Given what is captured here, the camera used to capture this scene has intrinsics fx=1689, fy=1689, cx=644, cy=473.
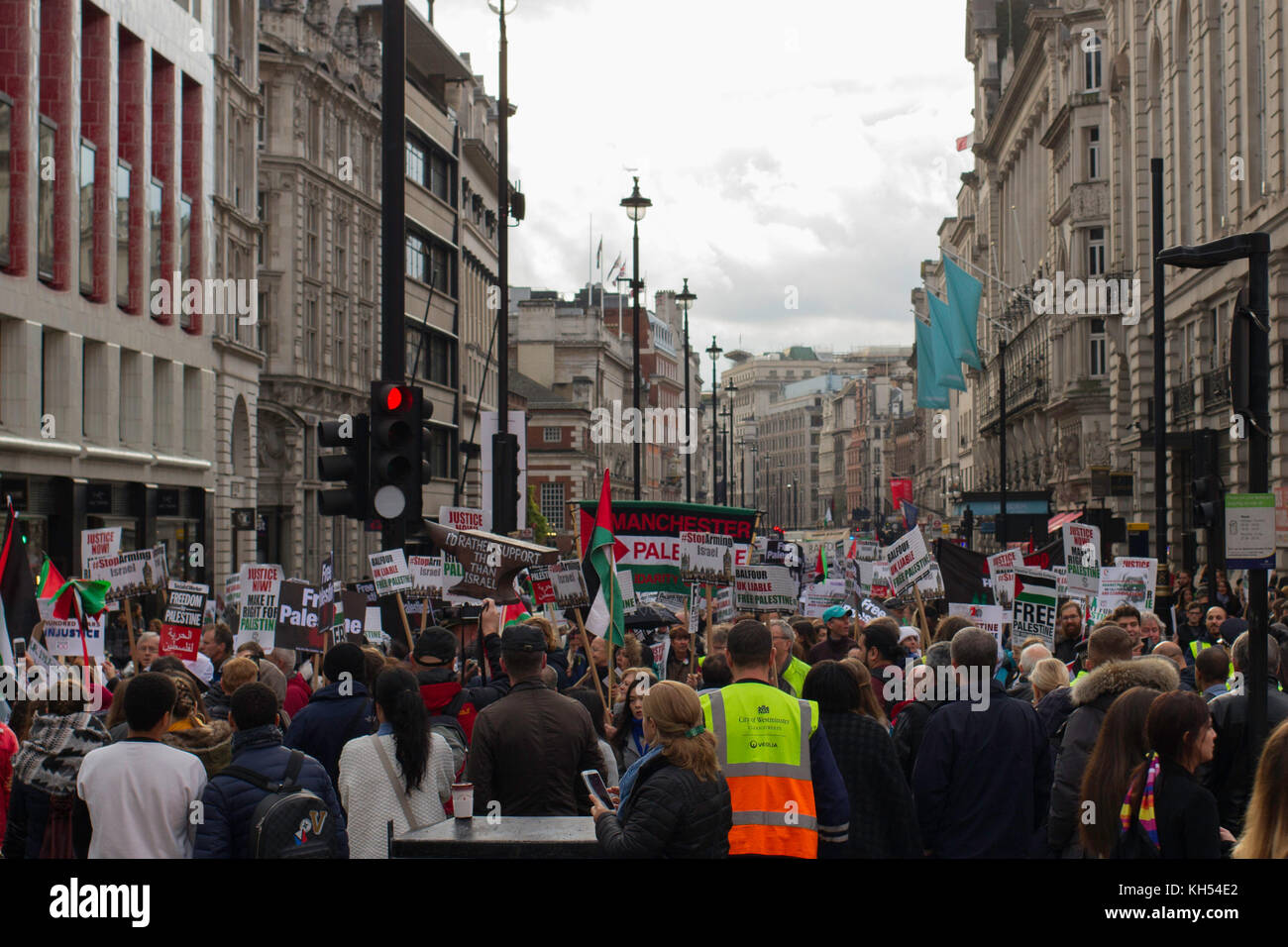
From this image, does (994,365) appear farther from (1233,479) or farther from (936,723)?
(936,723)

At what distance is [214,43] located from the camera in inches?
1697

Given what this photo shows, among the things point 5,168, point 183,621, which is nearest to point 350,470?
point 183,621

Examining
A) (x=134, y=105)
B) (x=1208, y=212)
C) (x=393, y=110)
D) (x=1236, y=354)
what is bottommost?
(x=1236, y=354)

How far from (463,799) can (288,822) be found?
82cm

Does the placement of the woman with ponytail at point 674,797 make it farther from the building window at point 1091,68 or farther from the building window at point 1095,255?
the building window at point 1091,68

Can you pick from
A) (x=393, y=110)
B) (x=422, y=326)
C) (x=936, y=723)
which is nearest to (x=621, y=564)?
(x=393, y=110)

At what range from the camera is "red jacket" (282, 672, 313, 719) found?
1192 cm

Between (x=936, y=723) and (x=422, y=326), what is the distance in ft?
192

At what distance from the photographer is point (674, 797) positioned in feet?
20.3

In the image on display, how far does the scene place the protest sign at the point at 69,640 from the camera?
12711 millimetres

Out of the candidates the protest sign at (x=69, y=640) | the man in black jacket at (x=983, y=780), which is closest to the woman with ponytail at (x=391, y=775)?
the man in black jacket at (x=983, y=780)

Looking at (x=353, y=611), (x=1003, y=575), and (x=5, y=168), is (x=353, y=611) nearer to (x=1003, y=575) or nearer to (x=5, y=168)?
(x=1003, y=575)

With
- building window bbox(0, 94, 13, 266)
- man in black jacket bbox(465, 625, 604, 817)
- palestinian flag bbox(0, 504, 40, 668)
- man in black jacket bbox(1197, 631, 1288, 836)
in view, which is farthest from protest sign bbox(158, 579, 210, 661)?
building window bbox(0, 94, 13, 266)
